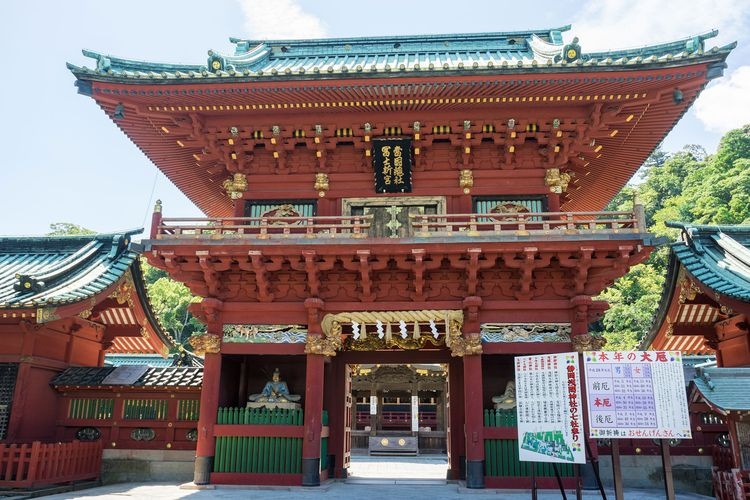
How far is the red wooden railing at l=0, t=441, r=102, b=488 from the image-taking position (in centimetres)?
1182

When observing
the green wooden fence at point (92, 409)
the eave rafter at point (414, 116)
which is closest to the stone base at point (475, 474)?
the eave rafter at point (414, 116)

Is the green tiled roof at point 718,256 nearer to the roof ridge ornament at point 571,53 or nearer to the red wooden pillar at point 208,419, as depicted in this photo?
the roof ridge ornament at point 571,53

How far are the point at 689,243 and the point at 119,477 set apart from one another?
16278mm

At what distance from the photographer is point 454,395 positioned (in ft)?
50.6

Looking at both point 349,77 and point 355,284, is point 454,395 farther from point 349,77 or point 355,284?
point 349,77

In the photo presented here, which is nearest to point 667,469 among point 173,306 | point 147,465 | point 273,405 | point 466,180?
point 466,180

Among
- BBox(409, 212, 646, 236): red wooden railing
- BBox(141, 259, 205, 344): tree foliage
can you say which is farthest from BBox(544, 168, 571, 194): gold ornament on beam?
BBox(141, 259, 205, 344): tree foliage

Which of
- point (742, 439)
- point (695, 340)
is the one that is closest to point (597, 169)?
point (695, 340)

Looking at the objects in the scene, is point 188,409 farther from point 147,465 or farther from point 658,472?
point 658,472

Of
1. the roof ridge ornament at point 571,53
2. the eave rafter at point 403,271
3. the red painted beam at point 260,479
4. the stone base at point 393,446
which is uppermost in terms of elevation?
the roof ridge ornament at point 571,53

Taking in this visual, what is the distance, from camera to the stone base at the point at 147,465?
572 inches

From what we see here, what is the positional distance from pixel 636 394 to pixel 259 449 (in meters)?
8.92

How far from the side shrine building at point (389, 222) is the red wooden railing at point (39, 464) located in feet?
10.5

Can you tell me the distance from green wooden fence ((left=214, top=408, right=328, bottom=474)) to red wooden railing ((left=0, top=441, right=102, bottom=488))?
3.58m
